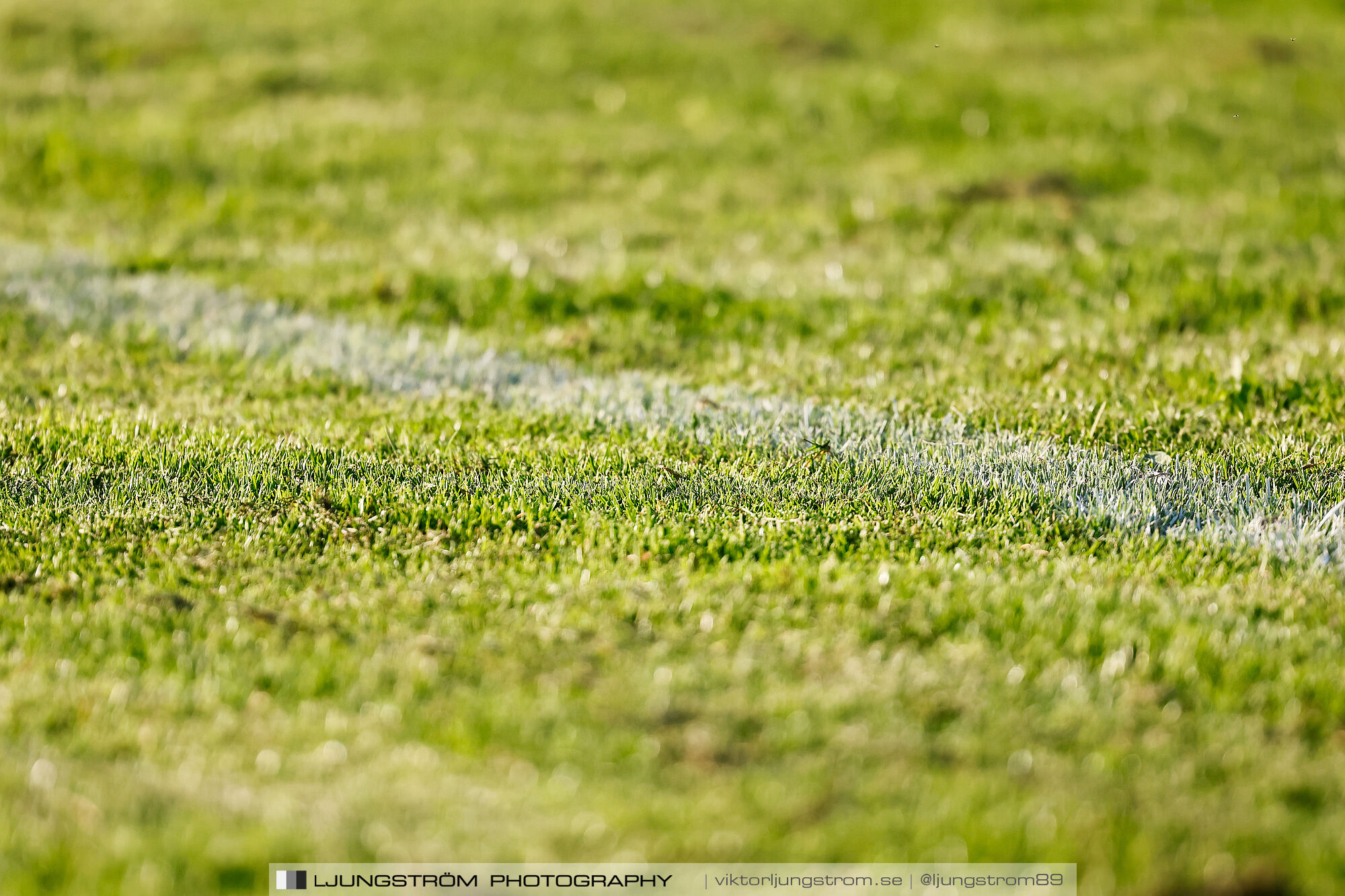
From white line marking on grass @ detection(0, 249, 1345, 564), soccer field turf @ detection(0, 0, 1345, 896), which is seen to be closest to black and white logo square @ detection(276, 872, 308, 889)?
soccer field turf @ detection(0, 0, 1345, 896)

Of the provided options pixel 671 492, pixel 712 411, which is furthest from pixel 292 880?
pixel 712 411

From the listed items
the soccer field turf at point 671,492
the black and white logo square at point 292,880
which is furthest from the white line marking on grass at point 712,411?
the black and white logo square at point 292,880

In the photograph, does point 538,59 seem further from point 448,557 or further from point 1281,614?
point 1281,614

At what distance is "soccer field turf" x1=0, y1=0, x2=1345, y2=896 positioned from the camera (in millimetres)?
3387

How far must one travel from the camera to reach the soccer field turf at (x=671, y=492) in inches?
133

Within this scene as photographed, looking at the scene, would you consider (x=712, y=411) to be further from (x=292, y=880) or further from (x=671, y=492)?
(x=292, y=880)

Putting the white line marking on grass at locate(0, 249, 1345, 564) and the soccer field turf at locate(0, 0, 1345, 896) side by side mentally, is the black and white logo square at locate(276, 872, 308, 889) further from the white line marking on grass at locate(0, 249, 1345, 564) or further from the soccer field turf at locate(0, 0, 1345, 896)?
the white line marking on grass at locate(0, 249, 1345, 564)

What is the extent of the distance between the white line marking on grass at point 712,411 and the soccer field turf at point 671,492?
44 mm

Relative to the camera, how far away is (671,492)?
5.61m

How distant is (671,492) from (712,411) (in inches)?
46.8

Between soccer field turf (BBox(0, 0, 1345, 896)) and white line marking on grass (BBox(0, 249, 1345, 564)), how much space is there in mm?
44

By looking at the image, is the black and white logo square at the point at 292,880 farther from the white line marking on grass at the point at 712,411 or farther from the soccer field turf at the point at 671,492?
the white line marking on grass at the point at 712,411

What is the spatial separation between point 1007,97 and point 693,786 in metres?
12.3

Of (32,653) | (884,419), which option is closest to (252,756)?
(32,653)
